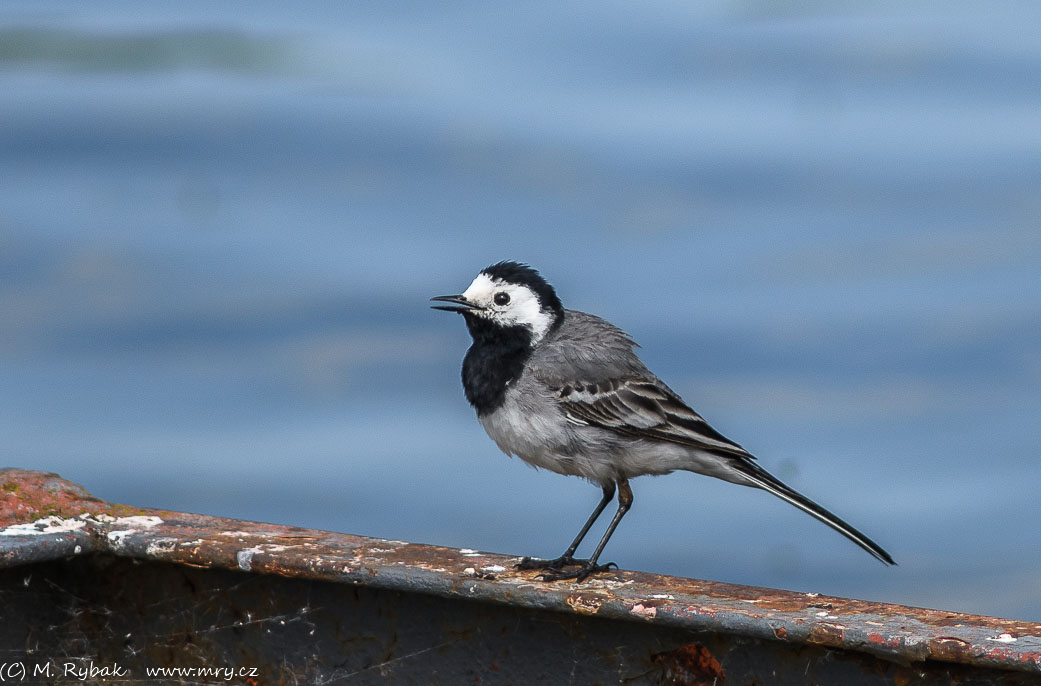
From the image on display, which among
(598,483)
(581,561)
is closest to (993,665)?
(581,561)

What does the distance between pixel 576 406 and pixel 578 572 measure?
32.6 inches

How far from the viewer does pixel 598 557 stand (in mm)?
4977

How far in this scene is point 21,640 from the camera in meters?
4.33

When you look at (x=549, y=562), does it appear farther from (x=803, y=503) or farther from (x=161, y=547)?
(x=161, y=547)

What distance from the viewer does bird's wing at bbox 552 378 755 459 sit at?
17.2 feet

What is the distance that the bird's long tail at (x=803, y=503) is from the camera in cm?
493

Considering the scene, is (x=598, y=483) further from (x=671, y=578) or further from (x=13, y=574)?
(x=13, y=574)

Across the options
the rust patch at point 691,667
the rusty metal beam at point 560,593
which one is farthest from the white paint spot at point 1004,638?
the rust patch at point 691,667

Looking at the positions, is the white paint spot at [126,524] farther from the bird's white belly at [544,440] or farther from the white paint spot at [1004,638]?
the white paint spot at [1004,638]

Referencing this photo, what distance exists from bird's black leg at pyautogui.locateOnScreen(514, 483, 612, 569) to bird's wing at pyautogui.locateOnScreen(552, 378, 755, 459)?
34 centimetres

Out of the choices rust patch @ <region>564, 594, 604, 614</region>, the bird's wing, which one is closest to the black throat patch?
the bird's wing

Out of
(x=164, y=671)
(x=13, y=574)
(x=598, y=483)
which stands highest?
(x=598, y=483)

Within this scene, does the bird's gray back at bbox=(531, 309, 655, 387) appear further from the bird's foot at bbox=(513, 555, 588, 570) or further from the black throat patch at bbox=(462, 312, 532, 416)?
the bird's foot at bbox=(513, 555, 588, 570)

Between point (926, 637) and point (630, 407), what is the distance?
2.18 m
